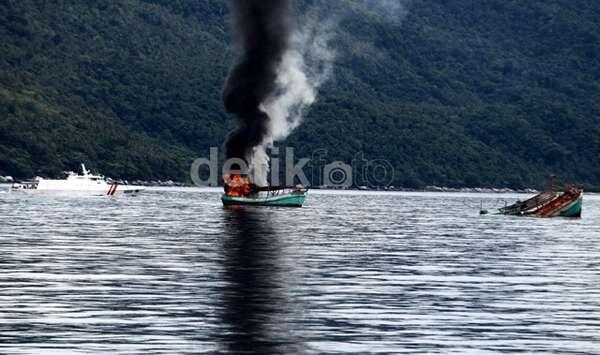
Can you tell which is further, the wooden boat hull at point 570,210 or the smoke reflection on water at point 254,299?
the wooden boat hull at point 570,210

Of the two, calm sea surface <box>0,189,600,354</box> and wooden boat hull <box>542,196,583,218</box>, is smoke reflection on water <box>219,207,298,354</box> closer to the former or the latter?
calm sea surface <box>0,189,600,354</box>

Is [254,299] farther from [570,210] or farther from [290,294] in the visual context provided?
[570,210]

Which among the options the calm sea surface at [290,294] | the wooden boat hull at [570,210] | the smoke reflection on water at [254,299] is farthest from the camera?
the wooden boat hull at [570,210]

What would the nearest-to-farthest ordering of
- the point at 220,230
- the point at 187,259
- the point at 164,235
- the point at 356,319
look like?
the point at 356,319
the point at 187,259
the point at 164,235
the point at 220,230

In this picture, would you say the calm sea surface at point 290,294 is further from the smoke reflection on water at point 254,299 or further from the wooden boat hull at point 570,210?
the wooden boat hull at point 570,210

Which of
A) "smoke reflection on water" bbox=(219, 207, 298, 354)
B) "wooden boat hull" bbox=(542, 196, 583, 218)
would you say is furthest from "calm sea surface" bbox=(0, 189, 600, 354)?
"wooden boat hull" bbox=(542, 196, 583, 218)

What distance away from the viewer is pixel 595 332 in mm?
50156

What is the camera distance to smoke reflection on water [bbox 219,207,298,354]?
45938 mm

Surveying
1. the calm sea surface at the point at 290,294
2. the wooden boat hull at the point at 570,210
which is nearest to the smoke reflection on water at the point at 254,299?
the calm sea surface at the point at 290,294

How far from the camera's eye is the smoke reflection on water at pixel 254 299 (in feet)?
151

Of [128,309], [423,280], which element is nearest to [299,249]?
[423,280]

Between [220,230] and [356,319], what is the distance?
70.3m

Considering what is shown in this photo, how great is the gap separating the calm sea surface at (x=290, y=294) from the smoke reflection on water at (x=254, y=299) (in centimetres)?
9

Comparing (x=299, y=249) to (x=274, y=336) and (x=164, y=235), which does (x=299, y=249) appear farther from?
(x=274, y=336)
